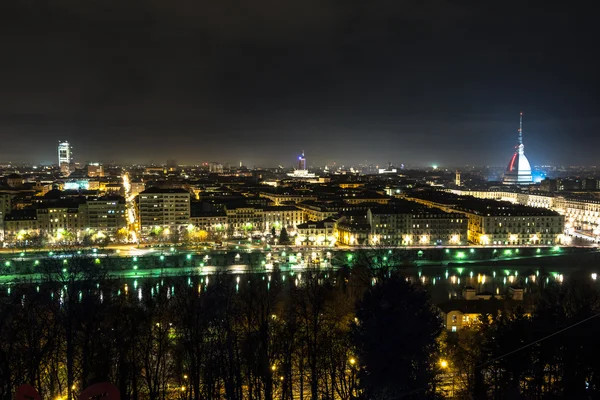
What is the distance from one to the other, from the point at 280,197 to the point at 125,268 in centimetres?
2435

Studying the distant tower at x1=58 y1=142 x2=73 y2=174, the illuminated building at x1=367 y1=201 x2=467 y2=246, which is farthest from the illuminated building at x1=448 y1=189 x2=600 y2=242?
the distant tower at x1=58 y1=142 x2=73 y2=174

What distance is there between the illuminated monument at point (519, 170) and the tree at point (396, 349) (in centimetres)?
6513

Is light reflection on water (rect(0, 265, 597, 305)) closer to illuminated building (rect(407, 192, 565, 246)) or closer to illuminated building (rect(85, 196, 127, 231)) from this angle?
illuminated building (rect(407, 192, 565, 246))

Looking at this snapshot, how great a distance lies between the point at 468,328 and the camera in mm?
9539

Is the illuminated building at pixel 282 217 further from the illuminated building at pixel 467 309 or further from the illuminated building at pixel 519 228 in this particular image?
the illuminated building at pixel 467 309

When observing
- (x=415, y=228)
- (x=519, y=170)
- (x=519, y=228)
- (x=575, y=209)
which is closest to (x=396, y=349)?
(x=415, y=228)

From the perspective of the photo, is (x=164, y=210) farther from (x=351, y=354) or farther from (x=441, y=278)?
(x=351, y=354)

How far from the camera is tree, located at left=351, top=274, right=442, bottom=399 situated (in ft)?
16.6

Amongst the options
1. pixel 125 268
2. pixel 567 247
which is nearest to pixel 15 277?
pixel 125 268

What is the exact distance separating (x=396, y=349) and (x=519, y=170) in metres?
68.4

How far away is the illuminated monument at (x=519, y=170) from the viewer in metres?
66.5

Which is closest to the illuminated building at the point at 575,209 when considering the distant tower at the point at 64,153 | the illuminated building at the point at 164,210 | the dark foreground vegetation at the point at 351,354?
the illuminated building at the point at 164,210

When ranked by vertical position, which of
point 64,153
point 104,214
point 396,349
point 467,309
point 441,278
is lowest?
point 441,278

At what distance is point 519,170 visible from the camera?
6775 cm
